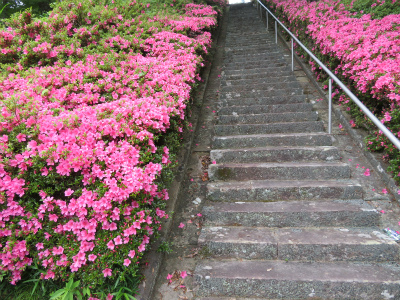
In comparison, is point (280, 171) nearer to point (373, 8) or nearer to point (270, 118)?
point (270, 118)

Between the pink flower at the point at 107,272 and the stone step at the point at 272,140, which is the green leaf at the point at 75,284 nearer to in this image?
the pink flower at the point at 107,272

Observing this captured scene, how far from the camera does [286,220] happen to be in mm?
2670

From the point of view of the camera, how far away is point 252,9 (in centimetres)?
1314

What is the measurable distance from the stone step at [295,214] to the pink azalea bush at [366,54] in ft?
2.07

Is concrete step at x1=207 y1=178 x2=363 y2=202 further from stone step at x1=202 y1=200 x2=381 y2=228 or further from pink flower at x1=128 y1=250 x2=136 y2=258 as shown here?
pink flower at x1=128 y1=250 x2=136 y2=258

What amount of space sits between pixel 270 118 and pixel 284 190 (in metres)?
1.55

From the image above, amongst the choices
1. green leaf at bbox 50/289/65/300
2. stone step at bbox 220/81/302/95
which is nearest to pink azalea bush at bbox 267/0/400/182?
stone step at bbox 220/81/302/95

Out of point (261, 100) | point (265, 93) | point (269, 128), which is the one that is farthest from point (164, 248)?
point (265, 93)

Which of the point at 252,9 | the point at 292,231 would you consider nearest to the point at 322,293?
the point at 292,231

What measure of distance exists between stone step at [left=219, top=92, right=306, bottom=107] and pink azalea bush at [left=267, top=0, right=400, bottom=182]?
0.72 m

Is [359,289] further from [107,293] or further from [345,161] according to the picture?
[107,293]

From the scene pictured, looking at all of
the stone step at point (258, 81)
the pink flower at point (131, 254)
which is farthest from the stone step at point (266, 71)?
the pink flower at point (131, 254)

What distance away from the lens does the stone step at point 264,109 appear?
14.0 feet

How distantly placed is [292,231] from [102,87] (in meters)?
2.89
